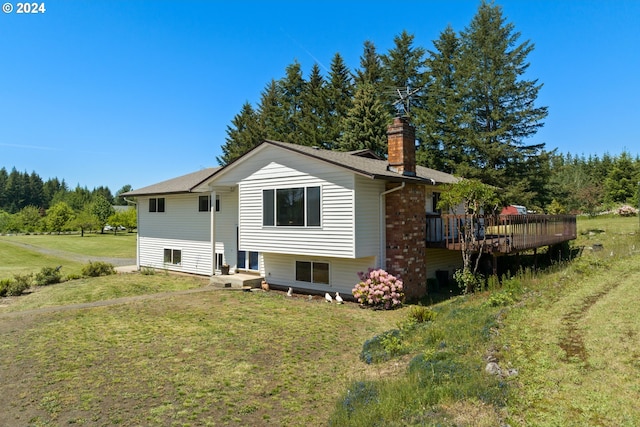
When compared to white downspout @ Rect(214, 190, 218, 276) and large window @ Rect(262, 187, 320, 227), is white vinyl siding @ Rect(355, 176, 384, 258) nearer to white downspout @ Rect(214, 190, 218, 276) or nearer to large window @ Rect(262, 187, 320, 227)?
large window @ Rect(262, 187, 320, 227)

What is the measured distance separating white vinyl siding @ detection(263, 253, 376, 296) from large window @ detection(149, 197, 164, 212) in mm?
8964

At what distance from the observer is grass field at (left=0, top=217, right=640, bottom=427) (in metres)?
4.97

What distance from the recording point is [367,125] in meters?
32.0

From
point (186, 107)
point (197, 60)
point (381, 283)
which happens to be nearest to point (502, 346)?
point (381, 283)

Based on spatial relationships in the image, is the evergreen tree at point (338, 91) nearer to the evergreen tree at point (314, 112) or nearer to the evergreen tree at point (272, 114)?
the evergreen tree at point (314, 112)

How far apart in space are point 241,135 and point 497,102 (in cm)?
2995

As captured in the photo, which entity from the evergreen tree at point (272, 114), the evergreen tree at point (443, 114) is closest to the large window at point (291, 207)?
the evergreen tree at point (443, 114)

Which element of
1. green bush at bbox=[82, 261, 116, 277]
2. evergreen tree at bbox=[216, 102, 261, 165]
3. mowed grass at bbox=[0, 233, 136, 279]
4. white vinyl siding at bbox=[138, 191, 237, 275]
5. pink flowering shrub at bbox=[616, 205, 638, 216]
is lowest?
mowed grass at bbox=[0, 233, 136, 279]

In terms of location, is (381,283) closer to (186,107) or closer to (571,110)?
(186,107)

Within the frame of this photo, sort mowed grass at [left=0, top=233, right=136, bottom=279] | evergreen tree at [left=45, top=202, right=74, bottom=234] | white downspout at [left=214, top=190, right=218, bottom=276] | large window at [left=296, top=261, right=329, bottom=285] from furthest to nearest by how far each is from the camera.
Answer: evergreen tree at [left=45, top=202, right=74, bottom=234] → mowed grass at [left=0, top=233, right=136, bottom=279] → white downspout at [left=214, top=190, right=218, bottom=276] → large window at [left=296, top=261, right=329, bottom=285]

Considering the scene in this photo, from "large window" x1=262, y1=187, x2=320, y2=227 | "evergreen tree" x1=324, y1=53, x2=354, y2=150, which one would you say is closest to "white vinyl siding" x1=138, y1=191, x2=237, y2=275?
"large window" x1=262, y1=187, x2=320, y2=227

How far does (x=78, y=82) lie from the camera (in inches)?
642

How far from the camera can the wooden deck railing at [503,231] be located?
13445mm

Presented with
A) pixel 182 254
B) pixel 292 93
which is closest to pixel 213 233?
pixel 182 254
